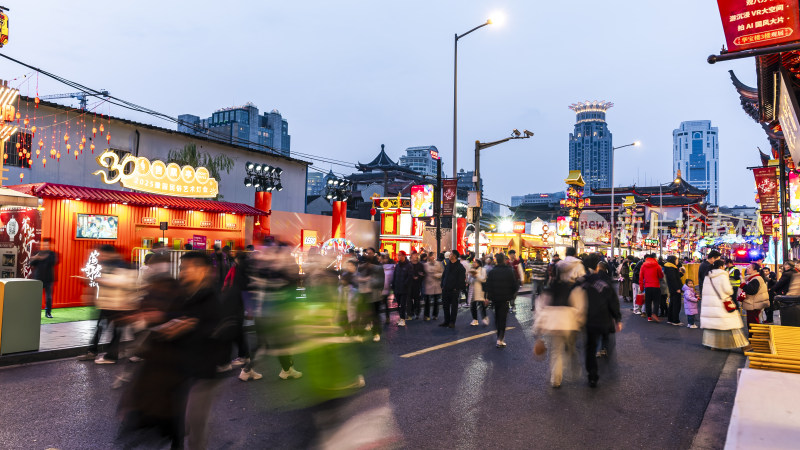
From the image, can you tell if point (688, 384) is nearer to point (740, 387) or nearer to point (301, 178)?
point (740, 387)

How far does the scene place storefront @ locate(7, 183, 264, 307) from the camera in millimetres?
16000

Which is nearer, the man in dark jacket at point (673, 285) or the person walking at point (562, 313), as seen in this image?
the person walking at point (562, 313)

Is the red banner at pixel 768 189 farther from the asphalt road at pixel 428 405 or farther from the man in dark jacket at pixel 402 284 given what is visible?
the man in dark jacket at pixel 402 284

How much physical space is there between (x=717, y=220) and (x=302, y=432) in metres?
93.8

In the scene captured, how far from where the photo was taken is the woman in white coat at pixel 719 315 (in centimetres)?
1093

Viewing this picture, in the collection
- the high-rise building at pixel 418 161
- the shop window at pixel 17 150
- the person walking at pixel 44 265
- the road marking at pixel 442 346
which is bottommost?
the road marking at pixel 442 346

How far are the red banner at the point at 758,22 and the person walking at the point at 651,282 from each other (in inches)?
385

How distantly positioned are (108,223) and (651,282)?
16822mm

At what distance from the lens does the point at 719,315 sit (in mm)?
11086

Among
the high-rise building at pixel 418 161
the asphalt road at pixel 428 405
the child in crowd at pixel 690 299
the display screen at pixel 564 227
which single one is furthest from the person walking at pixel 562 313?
the high-rise building at pixel 418 161

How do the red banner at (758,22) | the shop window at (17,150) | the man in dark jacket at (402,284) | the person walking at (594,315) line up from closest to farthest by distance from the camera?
the red banner at (758,22)
the person walking at (594,315)
the man in dark jacket at (402,284)
the shop window at (17,150)

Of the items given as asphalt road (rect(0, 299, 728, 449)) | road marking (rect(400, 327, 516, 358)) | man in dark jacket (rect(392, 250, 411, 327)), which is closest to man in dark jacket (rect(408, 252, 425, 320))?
man in dark jacket (rect(392, 250, 411, 327))

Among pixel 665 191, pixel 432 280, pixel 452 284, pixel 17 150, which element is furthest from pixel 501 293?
pixel 665 191

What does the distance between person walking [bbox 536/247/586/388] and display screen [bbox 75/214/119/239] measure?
589 inches
